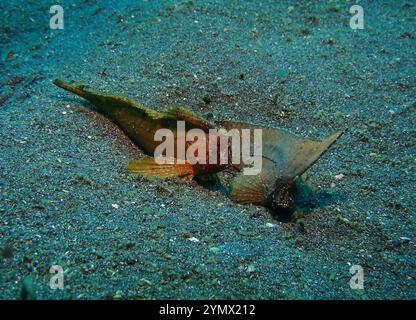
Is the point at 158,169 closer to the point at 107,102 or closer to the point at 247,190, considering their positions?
the point at 247,190

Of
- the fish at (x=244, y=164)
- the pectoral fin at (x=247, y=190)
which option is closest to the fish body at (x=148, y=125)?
the fish at (x=244, y=164)

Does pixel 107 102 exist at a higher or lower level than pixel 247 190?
higher

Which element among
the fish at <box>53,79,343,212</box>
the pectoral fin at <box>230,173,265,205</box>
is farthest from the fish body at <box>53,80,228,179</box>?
the pectoral fin at <box>230,173,265,205</box>

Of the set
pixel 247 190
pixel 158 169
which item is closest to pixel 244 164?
pixel 247 190

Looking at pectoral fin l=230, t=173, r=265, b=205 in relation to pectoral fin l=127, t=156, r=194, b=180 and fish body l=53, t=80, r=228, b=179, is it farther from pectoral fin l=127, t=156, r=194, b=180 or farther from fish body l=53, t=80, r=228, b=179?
pectoral fin l=127, t=156, r=194, b=180

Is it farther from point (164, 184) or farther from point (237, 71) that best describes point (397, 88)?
point (164, 184)

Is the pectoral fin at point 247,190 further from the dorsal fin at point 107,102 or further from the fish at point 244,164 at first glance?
the dorsal fin at point 107,102

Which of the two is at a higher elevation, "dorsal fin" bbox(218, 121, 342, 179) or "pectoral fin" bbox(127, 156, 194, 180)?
"dorsal fin" bbox(218, 121, 342, 179)
